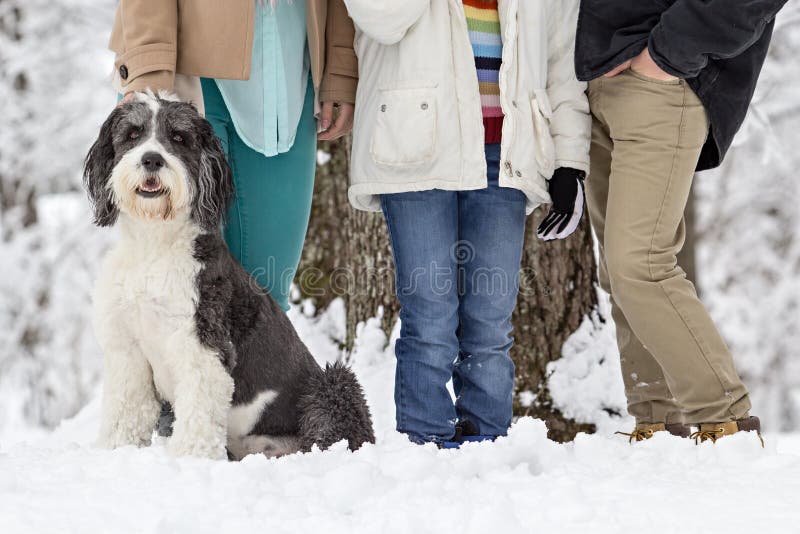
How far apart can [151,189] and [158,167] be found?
9 centimetres

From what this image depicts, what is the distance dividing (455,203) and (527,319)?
4.62ft

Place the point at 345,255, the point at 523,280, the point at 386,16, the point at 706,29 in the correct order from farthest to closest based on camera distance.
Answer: the point at 345,255 < the point at 523,280 < the point at 386,16 < the point at 706,29

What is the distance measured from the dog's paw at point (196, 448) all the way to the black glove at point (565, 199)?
5.26 feet

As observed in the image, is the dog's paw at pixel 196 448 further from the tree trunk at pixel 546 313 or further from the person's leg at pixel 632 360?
the tree trunk at pixel 546 313

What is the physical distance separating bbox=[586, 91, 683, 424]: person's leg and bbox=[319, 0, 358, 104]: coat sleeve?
1.06 m

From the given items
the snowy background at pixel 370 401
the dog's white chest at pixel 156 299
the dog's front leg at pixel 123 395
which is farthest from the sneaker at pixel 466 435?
the dog's front leg at pixel 123 395

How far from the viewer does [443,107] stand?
3209mm

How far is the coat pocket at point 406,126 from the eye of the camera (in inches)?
125

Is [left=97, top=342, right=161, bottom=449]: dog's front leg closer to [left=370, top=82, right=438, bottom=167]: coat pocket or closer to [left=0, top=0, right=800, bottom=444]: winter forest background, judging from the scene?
[left=370, top=82, right=438, bottom=167]: coat pocket

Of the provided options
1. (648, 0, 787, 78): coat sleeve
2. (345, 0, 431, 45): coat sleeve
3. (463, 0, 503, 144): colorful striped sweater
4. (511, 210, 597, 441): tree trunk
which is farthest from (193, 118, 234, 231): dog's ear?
(511, 210, 597, 441): tree trunk

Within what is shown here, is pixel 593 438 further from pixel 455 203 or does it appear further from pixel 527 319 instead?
pixel 527 319

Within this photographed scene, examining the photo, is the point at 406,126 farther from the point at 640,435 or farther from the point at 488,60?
the point at 640,435

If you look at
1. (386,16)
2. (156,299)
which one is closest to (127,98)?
(156,299)

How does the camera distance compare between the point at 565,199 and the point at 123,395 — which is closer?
the point at 123,395
